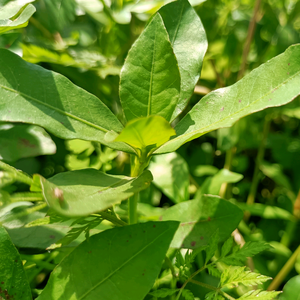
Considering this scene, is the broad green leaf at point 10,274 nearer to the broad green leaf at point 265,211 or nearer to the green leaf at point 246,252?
the green leaf at point 246,252

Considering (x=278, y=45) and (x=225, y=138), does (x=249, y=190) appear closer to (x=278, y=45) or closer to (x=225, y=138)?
(x=225, y=138)

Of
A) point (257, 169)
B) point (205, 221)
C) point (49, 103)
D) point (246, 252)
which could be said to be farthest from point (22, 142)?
point (257, 169)

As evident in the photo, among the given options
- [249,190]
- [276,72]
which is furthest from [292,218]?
[276,72]

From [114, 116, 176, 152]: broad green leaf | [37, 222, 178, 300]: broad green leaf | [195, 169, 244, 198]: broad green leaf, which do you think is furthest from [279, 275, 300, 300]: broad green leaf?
[114, 116, 176, 152]: broad green leaf

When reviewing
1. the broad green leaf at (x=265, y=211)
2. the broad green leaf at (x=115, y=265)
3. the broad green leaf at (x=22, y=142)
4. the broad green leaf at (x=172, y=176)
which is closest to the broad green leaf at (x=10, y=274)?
the broad green leaf at (x=115, y=265)

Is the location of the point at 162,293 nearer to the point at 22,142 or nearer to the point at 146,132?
the point at 146,132

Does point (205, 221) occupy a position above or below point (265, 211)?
above

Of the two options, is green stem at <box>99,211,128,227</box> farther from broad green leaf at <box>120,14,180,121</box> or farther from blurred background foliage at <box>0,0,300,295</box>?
blurred background foliage at <box>0,0,300,295</box>
